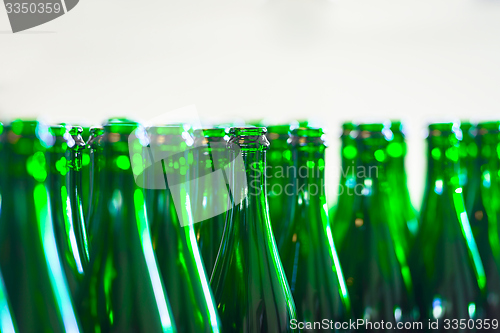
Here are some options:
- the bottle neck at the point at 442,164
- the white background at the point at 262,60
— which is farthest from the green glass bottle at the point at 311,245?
the white background at the point at 262,60

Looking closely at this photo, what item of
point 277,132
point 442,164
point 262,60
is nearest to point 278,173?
point 277,132

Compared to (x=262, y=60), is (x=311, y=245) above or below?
below

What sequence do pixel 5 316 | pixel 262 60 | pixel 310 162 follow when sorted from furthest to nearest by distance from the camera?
pixel 262 60 < pixel 310 162 < pixel 5 316

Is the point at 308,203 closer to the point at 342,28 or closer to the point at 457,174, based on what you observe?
the point at 457,174

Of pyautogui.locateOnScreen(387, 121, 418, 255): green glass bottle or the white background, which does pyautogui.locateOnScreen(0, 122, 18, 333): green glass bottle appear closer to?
pyautogui.locateOnScreen(387, 121, 418, 255): green glass bottle

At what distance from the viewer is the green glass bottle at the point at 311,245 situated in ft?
1.19

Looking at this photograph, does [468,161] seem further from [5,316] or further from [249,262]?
[5,316]

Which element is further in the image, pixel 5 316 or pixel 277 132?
pixel 277 132

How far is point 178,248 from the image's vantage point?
32cm

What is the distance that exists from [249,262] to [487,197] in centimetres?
29

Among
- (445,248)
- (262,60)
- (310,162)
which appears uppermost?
(262,60)

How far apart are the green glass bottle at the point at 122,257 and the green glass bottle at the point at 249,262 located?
0.06 metres

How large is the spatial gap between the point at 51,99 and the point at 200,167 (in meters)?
1.00

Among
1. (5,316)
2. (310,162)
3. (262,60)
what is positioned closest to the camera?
(5,316)
